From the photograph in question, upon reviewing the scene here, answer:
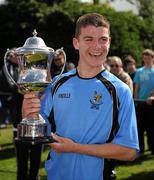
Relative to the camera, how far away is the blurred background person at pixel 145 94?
742 centimetres

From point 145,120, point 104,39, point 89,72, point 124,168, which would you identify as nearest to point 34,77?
point 89,72

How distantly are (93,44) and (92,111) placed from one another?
1.19 ft

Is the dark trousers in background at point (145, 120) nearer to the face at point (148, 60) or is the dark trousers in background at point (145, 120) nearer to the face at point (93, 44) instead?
the face at point (148, 60)

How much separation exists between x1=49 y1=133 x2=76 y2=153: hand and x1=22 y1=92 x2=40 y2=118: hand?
0.63 feet

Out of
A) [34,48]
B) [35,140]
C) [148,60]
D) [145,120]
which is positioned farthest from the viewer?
[145,120]

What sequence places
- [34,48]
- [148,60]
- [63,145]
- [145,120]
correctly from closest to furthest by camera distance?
[63,145] → [34,48] → [148,60] → [145,120]

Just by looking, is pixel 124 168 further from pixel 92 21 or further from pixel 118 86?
pixel 92 21

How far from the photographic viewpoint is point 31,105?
2.57 meters

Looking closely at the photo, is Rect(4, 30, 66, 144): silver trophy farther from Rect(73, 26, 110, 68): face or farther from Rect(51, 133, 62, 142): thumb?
Rect(73, 26, 110, 68): face

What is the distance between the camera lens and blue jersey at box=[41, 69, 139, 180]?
2.57 metres

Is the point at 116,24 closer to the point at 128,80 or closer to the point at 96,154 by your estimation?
the point at 128,80

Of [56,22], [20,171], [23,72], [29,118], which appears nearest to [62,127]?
[29,118]

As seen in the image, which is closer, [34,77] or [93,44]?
[93,44]

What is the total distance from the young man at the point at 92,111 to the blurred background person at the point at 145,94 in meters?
4.79
